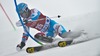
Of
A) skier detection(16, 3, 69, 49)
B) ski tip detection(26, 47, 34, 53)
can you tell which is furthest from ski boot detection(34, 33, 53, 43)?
ski tip detection(26, 47, 34, 53)

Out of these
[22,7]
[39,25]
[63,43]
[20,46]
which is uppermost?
[22,7]

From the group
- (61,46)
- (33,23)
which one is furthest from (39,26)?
(61,46)

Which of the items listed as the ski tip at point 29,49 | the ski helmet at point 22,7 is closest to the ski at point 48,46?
the ski tip at point 29,49

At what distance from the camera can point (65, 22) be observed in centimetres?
169

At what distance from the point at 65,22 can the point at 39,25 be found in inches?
9.9

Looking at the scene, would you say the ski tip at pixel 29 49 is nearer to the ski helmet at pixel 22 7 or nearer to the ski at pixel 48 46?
the ski at pixel 48 46

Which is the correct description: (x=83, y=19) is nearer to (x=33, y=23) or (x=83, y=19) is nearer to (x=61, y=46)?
(x=61, y=46)

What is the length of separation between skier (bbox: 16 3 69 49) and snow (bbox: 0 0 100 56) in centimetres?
4

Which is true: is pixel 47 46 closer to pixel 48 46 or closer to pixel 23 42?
pixel 48 46

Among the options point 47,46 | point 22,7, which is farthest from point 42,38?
point 22,7

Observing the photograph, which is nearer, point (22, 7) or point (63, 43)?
point (22, 7)

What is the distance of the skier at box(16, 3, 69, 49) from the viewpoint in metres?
1.55

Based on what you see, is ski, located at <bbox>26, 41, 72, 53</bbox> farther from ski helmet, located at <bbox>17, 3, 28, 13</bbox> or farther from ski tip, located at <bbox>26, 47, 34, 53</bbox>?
ski helmet, located at <bbox>17, 3, 28, 13</bbox>

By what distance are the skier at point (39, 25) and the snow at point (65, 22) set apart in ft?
0.12
